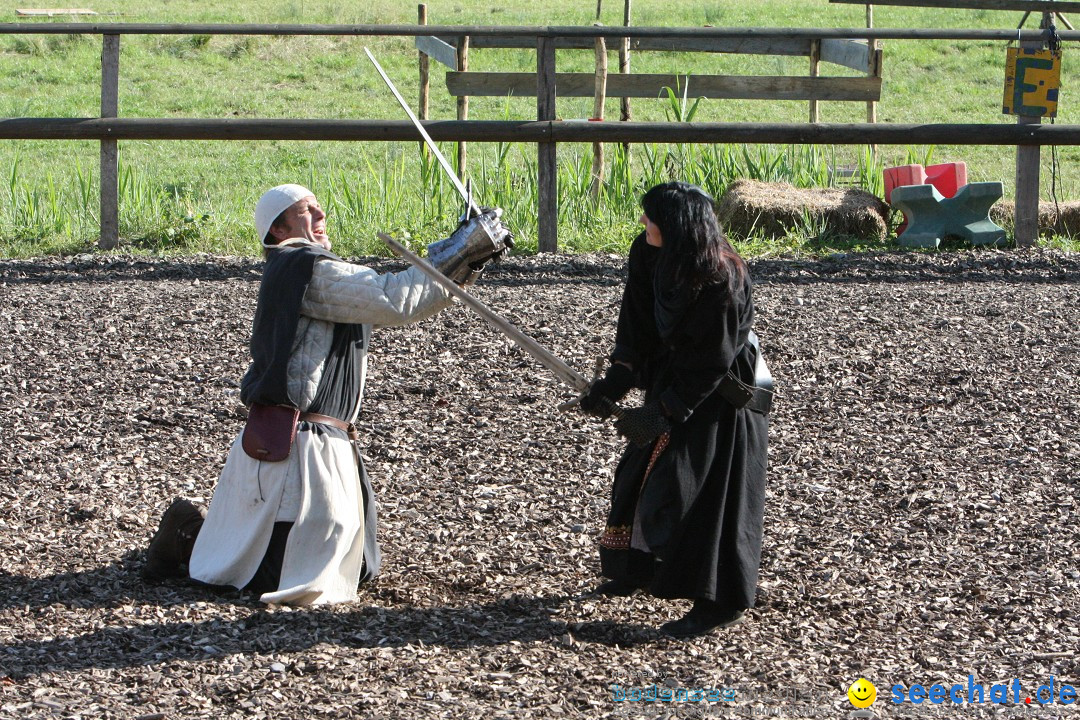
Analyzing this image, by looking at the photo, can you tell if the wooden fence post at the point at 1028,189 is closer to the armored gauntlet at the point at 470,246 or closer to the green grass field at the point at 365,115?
the green grass field at the point at 365,115

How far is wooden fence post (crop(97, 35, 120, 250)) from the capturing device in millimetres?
7422

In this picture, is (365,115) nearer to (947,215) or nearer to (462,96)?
(462,96)

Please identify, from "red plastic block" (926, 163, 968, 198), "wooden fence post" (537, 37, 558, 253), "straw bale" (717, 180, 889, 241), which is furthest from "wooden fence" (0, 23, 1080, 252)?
"red plastic block" (926, 163, 968, 198)

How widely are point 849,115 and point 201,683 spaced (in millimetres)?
15304

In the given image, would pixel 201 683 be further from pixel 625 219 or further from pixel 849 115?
pixel 849 115

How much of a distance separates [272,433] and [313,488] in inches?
A: 7.6

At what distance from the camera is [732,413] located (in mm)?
3387

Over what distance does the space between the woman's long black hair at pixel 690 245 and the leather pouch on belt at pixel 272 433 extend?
1.12 metres

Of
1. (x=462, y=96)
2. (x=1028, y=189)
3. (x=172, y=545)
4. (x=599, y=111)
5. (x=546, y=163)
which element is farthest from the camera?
(x=462, y=96)

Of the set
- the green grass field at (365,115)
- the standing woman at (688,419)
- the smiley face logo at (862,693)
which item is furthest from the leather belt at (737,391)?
the green grass field at (365,115)

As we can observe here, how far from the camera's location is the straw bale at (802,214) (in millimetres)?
7988

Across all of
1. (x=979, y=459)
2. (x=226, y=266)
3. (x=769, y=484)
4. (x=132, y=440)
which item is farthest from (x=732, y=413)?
(x=226, y=266)

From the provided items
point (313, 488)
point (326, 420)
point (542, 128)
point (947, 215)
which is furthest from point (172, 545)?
point (947, 215)

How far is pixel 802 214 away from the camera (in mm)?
7984
